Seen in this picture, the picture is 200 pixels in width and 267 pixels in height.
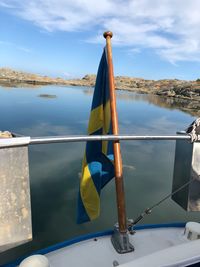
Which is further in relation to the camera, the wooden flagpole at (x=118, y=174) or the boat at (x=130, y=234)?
the wooden flagpole at (x=118, y=174)

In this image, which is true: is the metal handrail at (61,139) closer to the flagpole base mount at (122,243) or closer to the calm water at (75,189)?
the flagpole base mount at (122,243)

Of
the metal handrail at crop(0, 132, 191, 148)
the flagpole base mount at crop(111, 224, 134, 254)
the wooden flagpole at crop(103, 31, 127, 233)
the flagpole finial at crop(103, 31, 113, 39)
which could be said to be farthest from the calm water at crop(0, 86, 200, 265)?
the flagpole finial at crop(103, 31, 113, 39)

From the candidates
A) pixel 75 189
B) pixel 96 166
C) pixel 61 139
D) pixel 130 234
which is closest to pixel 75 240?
pixel 130 234

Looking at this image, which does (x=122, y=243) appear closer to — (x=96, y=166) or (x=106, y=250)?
(x=106, y=250)

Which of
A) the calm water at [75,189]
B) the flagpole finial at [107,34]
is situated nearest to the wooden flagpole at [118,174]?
the flagpole finial at [107,34]

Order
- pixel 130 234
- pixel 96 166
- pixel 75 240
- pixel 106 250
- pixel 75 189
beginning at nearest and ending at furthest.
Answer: pixel 106 250, pixel 75 240, pixel 96 166, pixel 130 234, pixel 75 189

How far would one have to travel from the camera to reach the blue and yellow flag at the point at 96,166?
342cm

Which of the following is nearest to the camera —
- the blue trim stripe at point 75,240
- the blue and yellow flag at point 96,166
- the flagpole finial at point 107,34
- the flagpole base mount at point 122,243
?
the blue trim stripe at point 75,240

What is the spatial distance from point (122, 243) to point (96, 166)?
90 cm

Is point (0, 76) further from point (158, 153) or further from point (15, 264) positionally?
point (15, 264)

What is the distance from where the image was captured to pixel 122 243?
3.21 meters

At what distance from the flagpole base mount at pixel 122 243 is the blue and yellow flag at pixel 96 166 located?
15.2 inches

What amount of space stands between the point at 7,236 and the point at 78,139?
1.04 m

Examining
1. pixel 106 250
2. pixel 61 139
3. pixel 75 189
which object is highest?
pixel 61 139
